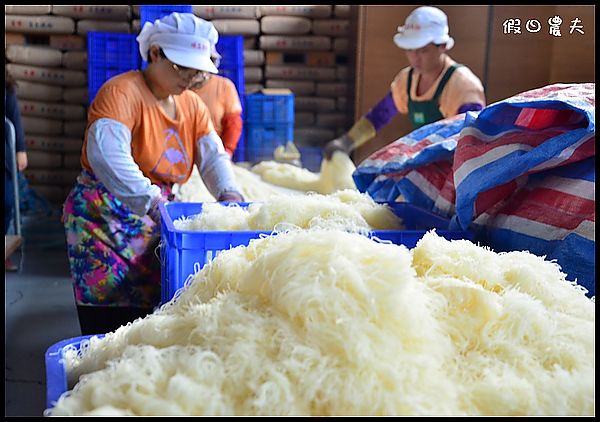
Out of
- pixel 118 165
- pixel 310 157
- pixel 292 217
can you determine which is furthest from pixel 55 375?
pixel 310 157

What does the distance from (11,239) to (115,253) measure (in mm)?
1979

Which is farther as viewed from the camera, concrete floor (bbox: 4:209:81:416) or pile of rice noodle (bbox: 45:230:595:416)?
concrete floor (bbox: 4:209:81:416)

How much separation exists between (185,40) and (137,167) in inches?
20.9

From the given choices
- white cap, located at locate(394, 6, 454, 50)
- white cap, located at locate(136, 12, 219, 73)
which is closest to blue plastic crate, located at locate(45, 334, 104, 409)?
white cap, located at locate(136, 12, 219, 73)

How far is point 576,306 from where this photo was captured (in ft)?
3.34

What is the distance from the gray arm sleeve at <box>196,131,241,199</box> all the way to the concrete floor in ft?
3.43

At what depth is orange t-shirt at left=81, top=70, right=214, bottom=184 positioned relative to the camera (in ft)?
7.75

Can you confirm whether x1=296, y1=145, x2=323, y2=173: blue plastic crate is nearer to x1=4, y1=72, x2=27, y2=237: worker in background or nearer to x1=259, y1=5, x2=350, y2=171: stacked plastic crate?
x1=259, y1=5, x2=350, y2=171: stacked plastic crate

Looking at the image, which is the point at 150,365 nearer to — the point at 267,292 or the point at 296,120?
the point at 267,292

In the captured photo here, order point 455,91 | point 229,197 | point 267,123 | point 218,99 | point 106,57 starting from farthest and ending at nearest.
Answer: point 267,123
point 106,57
point 218,99
point 455,91
point 229,197

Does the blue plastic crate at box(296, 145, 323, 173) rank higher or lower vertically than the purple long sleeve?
lower

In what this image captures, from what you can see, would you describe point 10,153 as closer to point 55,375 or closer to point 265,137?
point 265,137

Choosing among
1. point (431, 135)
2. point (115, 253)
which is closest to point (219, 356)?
point (431, 135)

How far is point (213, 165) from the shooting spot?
2674mm
